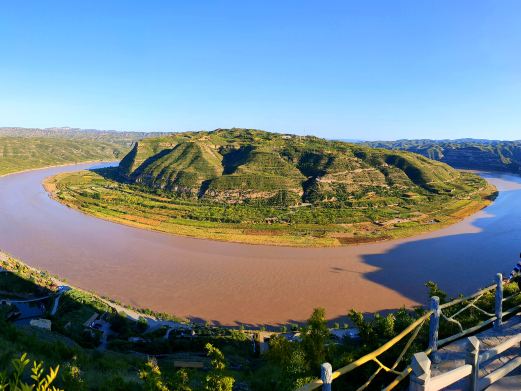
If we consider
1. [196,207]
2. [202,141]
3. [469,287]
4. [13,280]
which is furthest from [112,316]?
[202,141]

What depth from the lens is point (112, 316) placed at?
19594mm

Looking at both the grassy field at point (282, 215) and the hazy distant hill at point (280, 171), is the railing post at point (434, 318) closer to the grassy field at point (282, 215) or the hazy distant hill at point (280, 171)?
the grassy field at point (282, 215)

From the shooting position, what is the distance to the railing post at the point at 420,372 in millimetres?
2199

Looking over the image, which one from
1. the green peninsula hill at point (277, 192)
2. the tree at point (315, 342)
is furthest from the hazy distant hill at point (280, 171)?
the tree at point (315, 342)

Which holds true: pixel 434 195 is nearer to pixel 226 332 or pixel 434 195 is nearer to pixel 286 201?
pixel 286 201

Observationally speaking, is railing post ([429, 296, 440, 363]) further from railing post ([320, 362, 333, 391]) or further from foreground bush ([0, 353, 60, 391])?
foreground bush ([0, 353, 60, 391])

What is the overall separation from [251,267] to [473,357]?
26.8 m

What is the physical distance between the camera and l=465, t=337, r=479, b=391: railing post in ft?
8.54

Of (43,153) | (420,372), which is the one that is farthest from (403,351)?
(43,153)

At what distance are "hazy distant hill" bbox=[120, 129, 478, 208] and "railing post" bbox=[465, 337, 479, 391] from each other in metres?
51.0

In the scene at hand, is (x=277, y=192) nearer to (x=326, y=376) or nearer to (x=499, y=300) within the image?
(x=499, y=300)

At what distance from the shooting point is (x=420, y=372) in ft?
7.28

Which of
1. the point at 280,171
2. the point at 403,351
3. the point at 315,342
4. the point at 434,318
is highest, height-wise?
the point at 434,318

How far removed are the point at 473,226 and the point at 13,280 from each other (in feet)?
151
